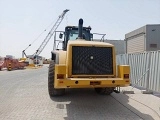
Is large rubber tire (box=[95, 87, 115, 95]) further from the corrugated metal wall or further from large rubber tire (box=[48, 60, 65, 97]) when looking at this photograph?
the corrugated metal wall

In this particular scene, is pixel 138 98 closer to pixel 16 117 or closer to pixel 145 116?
pixel 145 116

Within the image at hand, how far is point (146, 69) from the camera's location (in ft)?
33.5

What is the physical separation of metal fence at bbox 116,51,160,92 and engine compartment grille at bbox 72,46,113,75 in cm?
272

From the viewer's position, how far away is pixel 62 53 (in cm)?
822

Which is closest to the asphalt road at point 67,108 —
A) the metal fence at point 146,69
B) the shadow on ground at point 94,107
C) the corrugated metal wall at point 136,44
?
the shadow on ground at point 94,107

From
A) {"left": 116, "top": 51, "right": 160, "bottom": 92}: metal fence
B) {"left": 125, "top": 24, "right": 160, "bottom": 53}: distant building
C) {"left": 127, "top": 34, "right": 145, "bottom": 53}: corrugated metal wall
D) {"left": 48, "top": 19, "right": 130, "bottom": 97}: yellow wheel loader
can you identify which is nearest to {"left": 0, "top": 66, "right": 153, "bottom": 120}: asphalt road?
{"left": 48, "top": 19, "right": 130, "bottom": 97}: yellow wheel loader

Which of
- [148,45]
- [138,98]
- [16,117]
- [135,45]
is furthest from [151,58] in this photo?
[135,45]

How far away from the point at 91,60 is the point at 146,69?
387 cm

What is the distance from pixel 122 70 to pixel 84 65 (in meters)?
1.22

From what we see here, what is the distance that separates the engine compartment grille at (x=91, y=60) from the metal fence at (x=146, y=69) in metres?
2.72

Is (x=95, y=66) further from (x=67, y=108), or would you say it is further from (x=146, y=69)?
(x=146, y=69)

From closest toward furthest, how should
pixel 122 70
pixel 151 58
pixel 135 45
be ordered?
1. pixel 122 70
2. pixel 151 58
3. pixel 135 45

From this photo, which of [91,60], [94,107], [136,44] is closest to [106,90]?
[94,107]

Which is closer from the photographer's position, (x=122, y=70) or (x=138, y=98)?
(x=122, y=70)
